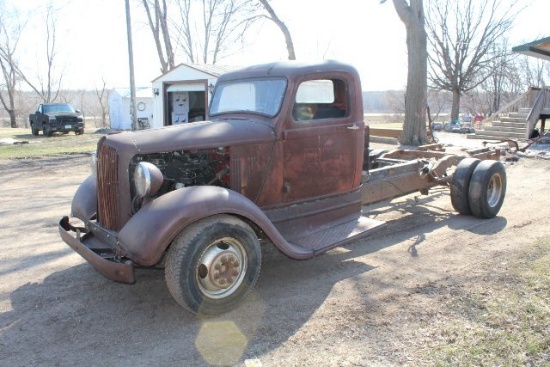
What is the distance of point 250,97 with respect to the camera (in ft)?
15.9

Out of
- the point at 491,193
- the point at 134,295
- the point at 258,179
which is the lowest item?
the point at 134,295

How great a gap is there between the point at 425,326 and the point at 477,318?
0.41 metres

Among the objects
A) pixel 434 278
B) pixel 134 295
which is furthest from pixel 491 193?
pixel 134 295

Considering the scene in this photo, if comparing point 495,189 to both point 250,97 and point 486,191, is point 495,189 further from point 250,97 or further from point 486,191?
point 250,97

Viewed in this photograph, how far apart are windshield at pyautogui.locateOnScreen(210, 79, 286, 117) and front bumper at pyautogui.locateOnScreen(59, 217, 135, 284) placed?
6.02 ft

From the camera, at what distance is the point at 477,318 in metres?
3.50

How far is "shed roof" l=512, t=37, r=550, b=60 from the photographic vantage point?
Result: 16.9m

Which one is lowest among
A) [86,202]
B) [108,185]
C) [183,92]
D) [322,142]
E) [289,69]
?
[86,202]

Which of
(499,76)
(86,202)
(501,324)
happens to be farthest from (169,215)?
(499,76)

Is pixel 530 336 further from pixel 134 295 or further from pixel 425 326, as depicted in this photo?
pixel 134 295

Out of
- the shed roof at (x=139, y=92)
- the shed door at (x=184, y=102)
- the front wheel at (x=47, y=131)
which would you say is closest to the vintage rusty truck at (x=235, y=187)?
the shed door at (x=184, y=102)

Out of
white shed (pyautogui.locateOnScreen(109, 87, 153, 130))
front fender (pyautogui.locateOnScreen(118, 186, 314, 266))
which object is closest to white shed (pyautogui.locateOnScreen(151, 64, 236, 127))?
white shed (pyautogui.locateOnScreen(109, 87, 153, 130))

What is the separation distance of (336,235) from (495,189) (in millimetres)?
3153

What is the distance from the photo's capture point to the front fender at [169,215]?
3.41 m
